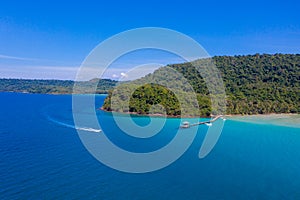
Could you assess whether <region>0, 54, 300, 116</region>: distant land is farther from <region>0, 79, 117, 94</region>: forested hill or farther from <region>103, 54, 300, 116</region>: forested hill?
<region>0, 79, 117, 94</region>: forested hill

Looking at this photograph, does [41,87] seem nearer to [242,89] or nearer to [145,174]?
[242,89]

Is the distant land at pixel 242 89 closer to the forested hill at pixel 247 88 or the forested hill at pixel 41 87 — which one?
the forested hill at pixel 247 88

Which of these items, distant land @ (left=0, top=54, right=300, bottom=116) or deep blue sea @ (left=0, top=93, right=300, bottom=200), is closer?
deep blue sea @ (left=0, top=93, right=300, bottom=200)

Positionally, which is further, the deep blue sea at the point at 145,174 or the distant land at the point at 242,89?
the distant land at the point at 242,89

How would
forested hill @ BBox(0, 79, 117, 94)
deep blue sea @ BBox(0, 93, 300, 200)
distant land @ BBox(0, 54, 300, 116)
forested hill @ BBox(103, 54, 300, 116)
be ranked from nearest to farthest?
deep blue sea @ BBox(0, 93, 300, 200), distant land @ BBox(0, 54, 300, 116), forested hill @ BBox(103, 54, 300, 116), forested hill @ BBox(0, 79, 117, 94)

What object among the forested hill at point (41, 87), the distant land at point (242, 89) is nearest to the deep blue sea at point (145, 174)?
the distant land at point (242, 89)

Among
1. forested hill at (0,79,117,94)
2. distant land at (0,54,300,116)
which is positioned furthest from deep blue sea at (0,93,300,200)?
forested hill at (0,79,117,94)

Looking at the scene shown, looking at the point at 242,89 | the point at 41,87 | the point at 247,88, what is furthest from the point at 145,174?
the point at 41,87

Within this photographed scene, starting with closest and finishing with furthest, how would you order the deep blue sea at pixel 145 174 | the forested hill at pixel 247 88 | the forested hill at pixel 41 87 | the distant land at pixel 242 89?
the deep blue sea at pixel 145 174
the distant land at pixel 242 89
the forested hill at pixel 247 88
the forested hill at pixel 41 87
